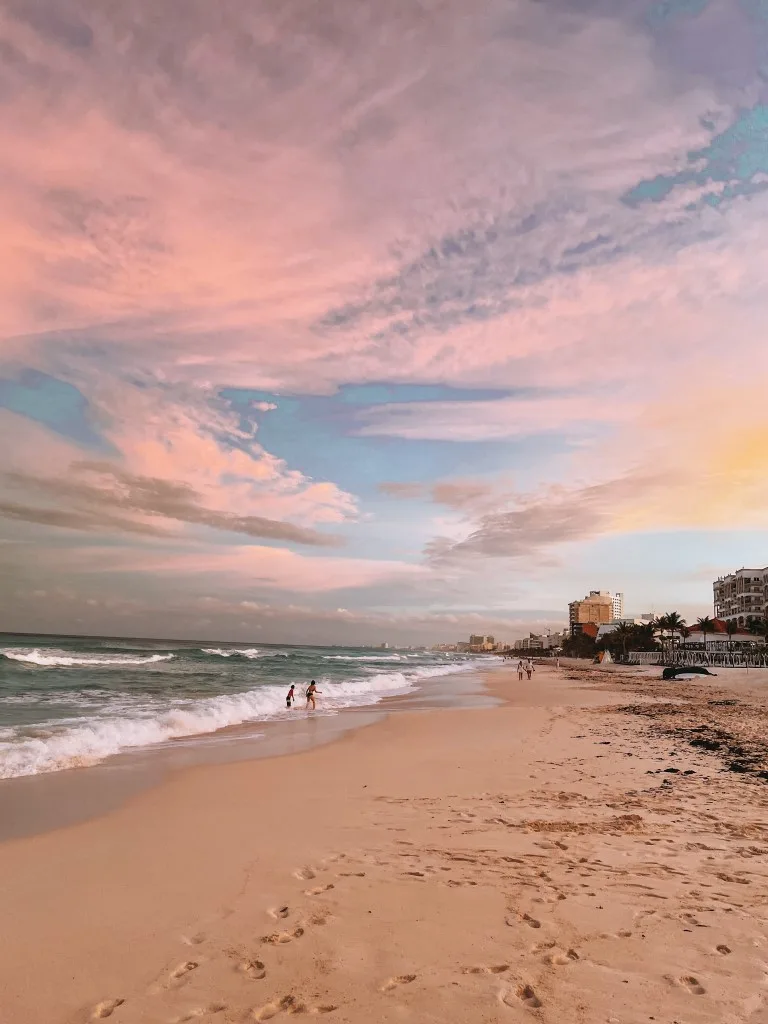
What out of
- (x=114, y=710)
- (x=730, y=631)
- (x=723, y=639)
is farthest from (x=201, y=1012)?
(x=723, y=639)

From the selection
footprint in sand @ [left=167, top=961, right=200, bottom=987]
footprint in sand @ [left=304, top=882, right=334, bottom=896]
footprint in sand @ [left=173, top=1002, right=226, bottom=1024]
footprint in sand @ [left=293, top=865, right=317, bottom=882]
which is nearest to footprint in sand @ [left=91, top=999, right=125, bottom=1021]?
footprint in sand @ [left=167, top=961, right=200, bottom=987]

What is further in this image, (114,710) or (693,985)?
(114,710)

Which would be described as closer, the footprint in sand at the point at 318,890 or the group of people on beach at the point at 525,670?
the footprint in sand at the point at 318,890

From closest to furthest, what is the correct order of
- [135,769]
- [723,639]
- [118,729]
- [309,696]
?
[135,769]
[118,729]
[309,696]
[723,639]

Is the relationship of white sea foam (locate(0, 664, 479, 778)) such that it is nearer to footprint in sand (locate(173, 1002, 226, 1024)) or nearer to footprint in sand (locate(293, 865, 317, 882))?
footprint in sand (locate(293, 865, 317, 882))

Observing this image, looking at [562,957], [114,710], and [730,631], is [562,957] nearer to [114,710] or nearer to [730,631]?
[114,710]

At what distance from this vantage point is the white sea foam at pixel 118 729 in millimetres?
12877

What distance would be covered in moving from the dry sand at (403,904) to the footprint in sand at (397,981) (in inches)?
0.7

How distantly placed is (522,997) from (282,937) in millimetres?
1987

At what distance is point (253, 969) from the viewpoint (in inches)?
177

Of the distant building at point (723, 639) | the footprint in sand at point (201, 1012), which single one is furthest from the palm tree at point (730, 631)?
the footprint in sand at point (201, 1012)

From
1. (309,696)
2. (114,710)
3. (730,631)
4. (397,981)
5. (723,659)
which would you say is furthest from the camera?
(730,631)

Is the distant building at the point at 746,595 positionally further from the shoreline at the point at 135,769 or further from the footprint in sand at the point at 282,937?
the footprint in sand at the point at 282,937

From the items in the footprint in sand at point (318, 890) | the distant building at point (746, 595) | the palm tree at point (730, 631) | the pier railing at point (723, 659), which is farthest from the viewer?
the distant building at point (746, 595)
